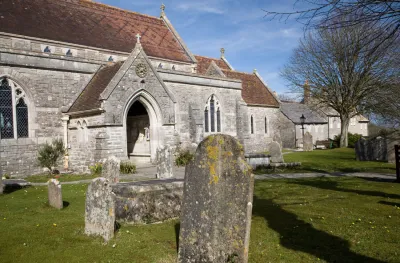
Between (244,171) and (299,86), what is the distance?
29229 millimetres

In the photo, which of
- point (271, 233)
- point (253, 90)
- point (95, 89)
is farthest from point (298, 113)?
point (271, 233)

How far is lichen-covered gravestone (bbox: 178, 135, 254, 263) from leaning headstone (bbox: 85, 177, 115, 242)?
2136 mm

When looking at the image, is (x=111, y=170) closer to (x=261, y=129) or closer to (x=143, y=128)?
(x=143, y=128)

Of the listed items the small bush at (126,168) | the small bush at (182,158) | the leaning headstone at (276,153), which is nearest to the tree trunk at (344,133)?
the leaning headstone at (276,153)

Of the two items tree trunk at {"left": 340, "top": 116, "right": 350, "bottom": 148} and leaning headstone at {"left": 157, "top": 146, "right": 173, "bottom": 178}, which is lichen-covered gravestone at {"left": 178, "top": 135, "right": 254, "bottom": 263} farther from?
tree trunk at {"left": 340, "top": 116, "right": 350, "bottom": 148}

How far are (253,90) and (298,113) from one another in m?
8.10

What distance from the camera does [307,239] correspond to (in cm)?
578

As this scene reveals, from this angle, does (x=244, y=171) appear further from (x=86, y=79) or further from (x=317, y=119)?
(x=317, y=119)

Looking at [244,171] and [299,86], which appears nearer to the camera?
[244,171]

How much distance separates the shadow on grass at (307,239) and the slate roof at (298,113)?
2853 cm

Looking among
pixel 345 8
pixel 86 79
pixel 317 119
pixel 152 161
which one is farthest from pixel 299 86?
pixel 345 8

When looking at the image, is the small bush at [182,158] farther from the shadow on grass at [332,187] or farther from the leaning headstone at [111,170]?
the shadow on grass at [332,187]

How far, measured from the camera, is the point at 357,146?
19.6 m

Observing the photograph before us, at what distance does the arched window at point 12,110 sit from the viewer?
51.7ft
